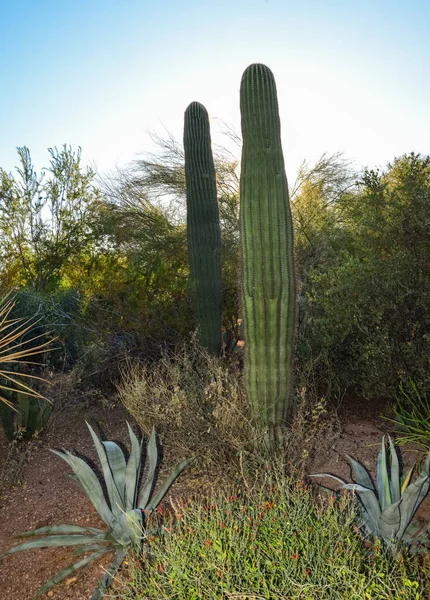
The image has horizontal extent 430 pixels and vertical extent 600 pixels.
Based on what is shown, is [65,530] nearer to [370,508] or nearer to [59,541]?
[59,541]

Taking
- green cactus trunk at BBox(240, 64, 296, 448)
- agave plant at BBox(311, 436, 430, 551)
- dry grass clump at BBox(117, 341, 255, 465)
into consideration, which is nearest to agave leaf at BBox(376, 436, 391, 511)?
agave plant at BBox(311, 436, 430, 551)

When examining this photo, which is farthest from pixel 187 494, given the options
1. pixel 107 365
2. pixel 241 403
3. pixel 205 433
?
pixel 107 365

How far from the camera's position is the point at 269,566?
218 centimetres

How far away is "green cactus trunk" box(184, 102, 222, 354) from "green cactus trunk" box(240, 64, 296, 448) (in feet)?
8.05

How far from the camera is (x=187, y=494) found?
12.7ft

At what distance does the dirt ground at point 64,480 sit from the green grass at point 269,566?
623mm

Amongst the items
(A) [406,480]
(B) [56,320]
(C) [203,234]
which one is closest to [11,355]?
(A) [406,480]

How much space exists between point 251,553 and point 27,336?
21.9ft

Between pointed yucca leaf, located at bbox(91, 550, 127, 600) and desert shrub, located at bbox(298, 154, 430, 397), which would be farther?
desert shrub, located at bbox(298, 154, 430, 397)

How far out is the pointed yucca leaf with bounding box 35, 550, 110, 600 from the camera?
2.91 meters

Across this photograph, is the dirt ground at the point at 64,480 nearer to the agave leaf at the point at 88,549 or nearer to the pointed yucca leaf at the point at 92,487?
the agave leaf at the point at 88,549

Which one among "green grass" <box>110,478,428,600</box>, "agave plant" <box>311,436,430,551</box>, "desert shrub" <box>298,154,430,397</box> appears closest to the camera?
"green grass" <box>110,478,428,600</box>

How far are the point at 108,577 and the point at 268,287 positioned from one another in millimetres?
2447

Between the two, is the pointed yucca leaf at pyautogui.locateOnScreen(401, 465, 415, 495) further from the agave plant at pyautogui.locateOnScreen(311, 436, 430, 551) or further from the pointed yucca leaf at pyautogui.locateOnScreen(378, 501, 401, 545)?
the pointed yucca leaf at pyautogui.locateOnScreen(378, 501, 401, 545)
